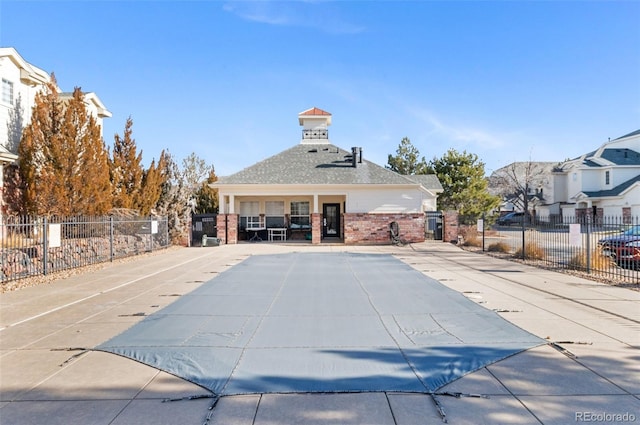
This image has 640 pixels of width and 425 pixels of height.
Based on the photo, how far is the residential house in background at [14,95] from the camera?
1530 cm

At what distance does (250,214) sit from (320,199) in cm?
456

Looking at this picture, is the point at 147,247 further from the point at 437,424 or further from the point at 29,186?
the point at 437,424

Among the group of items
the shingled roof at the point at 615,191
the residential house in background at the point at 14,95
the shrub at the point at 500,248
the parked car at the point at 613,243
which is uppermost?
the residential house in background at the point at 14,95

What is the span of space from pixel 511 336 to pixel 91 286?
9196 mm

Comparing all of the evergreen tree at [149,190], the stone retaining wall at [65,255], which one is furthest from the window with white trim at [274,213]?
the stone retaining wall at [65,255]

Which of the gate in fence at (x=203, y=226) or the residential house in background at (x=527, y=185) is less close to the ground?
the residential house in background at (x=527, y=185)

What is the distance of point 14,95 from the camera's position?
16.2 meters

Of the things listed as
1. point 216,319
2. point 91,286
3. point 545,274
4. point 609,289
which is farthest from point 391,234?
point 216,319

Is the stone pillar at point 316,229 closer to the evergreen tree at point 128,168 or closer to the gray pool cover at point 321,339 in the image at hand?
the evergreen tree at point 128,168

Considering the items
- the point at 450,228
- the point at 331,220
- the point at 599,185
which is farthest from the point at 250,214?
the point at 599,185

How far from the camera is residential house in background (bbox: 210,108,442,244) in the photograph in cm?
2338

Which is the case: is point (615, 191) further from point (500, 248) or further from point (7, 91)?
point (7, 91)

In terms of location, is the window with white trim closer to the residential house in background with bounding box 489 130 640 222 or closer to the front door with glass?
the front door with glass

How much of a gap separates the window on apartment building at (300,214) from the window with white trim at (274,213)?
70 cm
